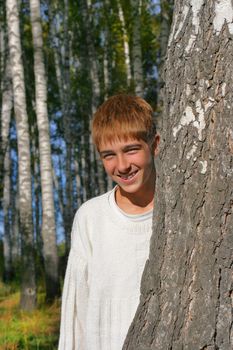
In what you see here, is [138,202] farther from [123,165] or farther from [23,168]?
[23,168]

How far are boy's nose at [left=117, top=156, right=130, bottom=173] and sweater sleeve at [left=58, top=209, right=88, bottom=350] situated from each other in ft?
0.96

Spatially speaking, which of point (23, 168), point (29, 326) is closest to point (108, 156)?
point (29, 326)

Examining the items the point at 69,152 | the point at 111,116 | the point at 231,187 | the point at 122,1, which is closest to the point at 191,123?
the point at 231,187

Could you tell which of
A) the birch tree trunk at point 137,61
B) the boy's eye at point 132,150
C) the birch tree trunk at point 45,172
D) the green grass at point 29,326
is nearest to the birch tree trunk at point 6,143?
the birch tree trunk at point 137,61

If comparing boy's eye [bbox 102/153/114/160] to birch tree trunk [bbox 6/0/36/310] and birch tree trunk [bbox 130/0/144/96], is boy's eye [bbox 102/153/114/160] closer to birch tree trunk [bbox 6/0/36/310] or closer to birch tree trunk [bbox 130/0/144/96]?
birch tree trunk [bbox 6/0/36/310]

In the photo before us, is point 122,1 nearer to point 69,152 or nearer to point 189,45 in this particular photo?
point 69,152

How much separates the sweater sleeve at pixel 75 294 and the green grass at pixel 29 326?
2.96 meters

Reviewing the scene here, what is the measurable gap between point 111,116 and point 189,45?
20.4 inches

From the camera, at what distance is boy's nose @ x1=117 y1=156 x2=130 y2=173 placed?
2.43 meters

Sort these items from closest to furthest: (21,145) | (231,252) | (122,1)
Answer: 1. (231,252)
2. (21,145)
3. (122,1)

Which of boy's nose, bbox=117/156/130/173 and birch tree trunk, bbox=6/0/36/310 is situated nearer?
boy's nose, bbox=117/156/130/173

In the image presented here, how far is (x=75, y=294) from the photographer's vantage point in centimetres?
254

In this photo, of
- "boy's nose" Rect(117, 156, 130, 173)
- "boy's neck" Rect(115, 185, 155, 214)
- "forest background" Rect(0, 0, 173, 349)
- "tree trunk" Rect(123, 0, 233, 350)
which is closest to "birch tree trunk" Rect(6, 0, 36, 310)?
"forest background" Rect(0, 0, 173, 349)

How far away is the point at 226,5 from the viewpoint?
203 cm
